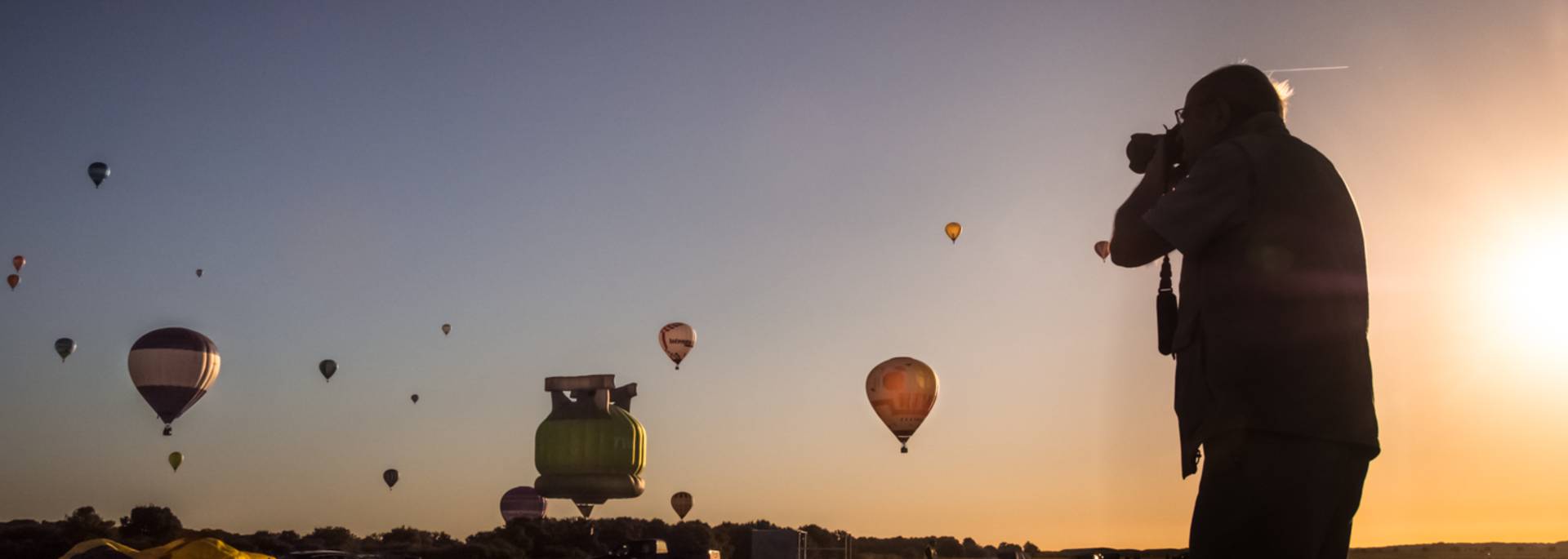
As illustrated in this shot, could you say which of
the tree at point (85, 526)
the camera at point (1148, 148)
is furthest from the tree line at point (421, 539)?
the camera at point (1148, 148)

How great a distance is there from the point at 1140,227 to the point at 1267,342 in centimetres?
55

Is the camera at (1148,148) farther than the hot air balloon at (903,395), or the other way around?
the hot air balloon at (903,395)

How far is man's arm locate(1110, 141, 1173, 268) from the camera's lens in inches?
171

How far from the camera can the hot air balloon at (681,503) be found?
253ft

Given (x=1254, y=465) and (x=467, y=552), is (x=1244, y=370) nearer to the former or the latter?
(x=1254, y=465)

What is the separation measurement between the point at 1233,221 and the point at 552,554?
64.9 meters

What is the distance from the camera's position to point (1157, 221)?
4.24m

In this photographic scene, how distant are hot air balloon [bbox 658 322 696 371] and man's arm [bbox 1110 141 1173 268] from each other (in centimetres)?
6006

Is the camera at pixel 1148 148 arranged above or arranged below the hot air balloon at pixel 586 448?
below

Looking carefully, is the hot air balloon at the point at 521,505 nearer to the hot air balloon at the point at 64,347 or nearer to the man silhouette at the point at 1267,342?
the hot air balloon at the point at 64,347

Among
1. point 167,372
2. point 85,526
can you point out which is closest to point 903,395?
point 167,372

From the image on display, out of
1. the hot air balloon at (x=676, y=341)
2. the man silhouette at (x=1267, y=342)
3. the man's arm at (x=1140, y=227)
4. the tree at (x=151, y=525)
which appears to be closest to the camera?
the man silhouette at (x=1267, y=342)

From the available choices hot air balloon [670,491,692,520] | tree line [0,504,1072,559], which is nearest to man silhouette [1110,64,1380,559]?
tree line [0,504,1072,559]

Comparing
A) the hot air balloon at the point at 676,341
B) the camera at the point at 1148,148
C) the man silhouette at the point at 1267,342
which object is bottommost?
the man silhouette at the point at 1267,342
